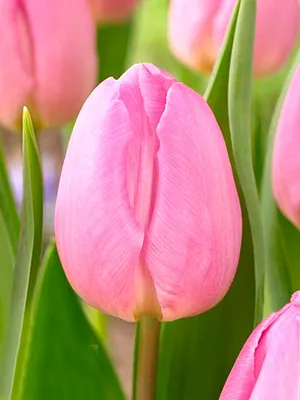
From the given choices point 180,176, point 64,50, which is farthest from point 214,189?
point 64,50

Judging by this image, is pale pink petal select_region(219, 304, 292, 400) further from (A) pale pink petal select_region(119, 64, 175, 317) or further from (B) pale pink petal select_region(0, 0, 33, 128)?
(B) pale pink petal select_region(0, 0, 33, 128)

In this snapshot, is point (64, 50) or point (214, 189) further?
point (64, 50)

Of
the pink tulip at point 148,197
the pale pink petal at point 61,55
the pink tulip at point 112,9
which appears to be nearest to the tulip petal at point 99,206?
the pink tulip at point 148,197

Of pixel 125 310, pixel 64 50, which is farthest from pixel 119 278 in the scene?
pixel 64 50

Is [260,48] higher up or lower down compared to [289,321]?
higher up

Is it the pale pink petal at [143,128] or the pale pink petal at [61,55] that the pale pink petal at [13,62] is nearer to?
the pale pink petal at [61,55]

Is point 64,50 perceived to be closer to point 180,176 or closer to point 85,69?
point 85,69

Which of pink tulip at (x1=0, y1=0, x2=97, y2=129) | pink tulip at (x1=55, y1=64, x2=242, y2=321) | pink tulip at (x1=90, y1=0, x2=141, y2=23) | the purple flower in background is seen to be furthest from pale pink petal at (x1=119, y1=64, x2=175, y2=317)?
the purple flower in background

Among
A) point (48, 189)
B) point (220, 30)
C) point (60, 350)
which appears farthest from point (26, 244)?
point (48, 189)
